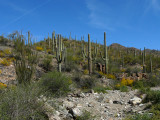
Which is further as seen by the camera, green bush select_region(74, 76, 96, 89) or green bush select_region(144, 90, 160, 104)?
green bush select_region(74, 76, 96, 89)

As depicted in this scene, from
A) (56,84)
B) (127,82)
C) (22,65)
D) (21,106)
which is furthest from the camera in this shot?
(127,82)

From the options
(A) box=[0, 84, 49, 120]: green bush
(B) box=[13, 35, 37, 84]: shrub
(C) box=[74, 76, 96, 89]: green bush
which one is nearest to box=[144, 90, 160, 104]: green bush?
(A) box=[0, 84, 49, 120]: green bush

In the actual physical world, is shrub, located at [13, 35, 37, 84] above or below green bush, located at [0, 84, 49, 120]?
above

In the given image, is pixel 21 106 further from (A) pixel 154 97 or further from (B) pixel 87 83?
(B) pixel 87 83

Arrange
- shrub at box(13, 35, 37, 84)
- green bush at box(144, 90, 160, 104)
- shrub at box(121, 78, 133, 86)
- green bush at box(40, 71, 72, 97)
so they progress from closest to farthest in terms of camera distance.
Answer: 1. green bush at box(144, 90, 160, 104)
2. shrub at box(13, 35, 37, 84)
3. green bush at box(40, 71, 72, 97)
4. shrub at box(121, 78, 133, 86)

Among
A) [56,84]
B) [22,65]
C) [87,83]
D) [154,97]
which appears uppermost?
[22,65]

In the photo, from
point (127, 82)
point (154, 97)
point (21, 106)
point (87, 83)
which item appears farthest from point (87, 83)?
point (21, 106)

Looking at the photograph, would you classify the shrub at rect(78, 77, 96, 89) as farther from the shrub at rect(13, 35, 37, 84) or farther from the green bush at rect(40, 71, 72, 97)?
the shrub at rect(13, 35, 37, 84)

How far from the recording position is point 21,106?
4.54m

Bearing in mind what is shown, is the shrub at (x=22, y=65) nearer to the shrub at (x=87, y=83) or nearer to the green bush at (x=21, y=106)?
the green bush at (x=21, y=106)

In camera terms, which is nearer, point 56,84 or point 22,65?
point 22,65

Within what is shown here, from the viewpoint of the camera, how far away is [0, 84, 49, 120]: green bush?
4324mm

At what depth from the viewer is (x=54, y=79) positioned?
938 cm

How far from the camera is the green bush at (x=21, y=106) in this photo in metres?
4.32
